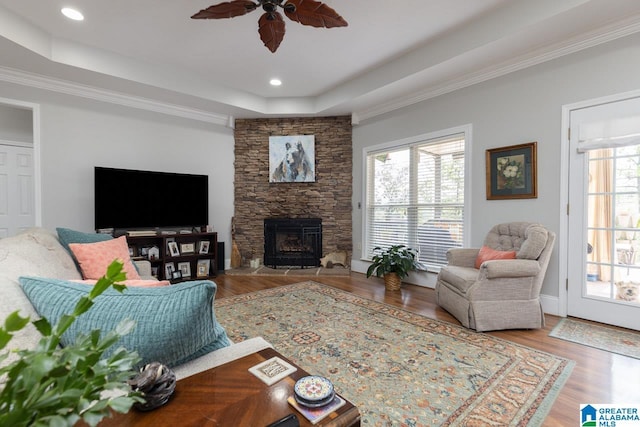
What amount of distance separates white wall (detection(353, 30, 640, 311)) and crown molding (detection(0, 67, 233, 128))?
11.6 ft

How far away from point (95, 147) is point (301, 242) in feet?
11.1

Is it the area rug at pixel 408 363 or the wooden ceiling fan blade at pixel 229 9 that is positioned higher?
the wooden ceiling fan blade at pixel 229 9

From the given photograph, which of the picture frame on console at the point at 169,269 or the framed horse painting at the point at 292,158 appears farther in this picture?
the framed horse painting at the point at 292,158

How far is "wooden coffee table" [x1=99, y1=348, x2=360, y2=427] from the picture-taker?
675 millimetres

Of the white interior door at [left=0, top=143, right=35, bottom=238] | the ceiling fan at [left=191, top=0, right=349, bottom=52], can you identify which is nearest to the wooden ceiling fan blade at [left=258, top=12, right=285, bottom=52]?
the ceiling fan at [left=191, top=0, right=349, bottom=52]

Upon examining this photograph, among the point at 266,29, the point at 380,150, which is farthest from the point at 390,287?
the point at 266,29

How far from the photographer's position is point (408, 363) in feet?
6.70

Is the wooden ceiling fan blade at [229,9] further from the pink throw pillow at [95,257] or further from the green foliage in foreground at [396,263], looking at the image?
the green foliage in foreground at [396,263]

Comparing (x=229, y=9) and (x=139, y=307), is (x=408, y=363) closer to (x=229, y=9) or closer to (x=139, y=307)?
(x=139, y=307)

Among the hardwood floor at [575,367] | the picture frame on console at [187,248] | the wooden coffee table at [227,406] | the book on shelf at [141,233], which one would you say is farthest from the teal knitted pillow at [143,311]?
the picture frame on console at [187,248]

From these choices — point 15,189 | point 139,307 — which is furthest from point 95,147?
point 139,307

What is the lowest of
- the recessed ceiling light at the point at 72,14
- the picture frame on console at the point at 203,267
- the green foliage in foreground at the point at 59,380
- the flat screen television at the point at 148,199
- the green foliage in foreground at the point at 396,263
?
the picture frame on console at the point at 203,267

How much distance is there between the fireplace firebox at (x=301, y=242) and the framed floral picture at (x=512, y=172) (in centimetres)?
274

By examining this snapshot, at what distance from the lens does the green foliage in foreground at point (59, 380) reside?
0.36 metres
